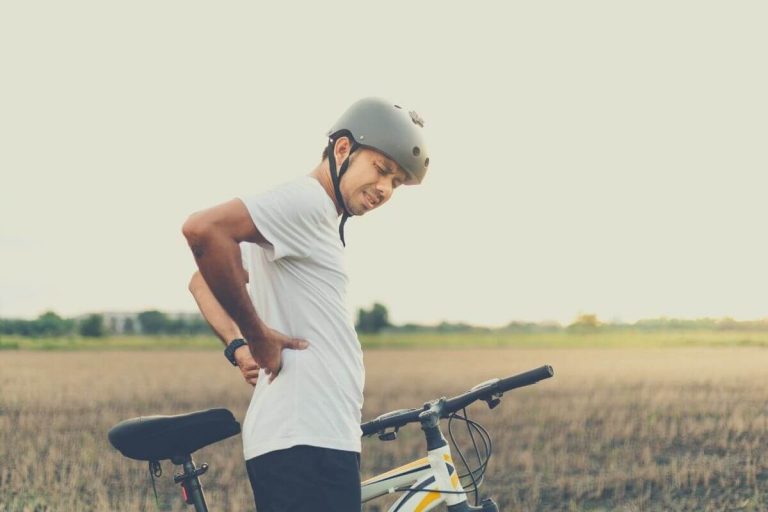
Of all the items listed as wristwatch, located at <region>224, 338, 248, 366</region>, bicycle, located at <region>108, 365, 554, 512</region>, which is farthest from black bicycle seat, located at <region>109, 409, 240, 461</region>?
wristwatch, located at <region>224, 338, 248, 366</region>

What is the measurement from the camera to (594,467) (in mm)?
9773

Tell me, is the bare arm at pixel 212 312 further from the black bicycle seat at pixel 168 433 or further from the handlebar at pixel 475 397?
the handlebar at pixel 475 397

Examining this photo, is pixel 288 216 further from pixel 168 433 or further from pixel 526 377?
pixel 526 377

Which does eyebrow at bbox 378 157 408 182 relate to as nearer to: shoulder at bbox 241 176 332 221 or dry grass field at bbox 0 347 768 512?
shoulder at bbox 241 176 332 221

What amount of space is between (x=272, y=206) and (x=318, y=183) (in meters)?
0.19

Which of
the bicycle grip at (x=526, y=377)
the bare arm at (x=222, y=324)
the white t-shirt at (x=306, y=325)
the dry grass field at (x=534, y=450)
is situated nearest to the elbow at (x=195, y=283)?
the bare arm at (x=222, y=324)

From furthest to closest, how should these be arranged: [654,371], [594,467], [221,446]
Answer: [654,371] < [221,446] < [594,467]

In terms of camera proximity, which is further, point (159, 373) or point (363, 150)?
point (159, 373)

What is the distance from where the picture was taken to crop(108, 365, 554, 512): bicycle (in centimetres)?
279

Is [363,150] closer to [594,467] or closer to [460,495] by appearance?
[460,495]

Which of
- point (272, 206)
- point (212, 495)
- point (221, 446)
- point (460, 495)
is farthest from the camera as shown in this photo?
point (221, 446)

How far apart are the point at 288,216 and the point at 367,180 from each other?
0.31 meters

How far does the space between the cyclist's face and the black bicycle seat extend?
71 cm

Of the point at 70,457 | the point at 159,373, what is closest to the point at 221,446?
the point at 70,457
